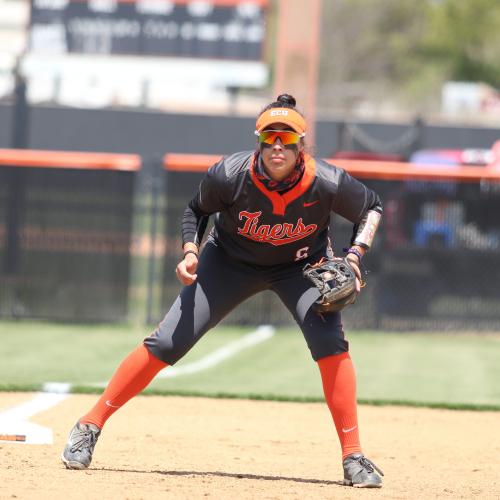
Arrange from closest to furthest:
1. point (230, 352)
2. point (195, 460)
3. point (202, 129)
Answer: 1. point (195, 460)
2. point (230, 352)
3. point (202, 129)

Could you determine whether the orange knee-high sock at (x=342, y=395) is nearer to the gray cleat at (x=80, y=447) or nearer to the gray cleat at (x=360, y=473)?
the gray cleat at (x=360, y=473)

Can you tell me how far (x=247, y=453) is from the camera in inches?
263

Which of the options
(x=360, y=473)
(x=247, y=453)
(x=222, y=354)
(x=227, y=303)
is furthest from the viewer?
(x=222, y=354)

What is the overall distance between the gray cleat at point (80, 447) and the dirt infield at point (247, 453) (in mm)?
77

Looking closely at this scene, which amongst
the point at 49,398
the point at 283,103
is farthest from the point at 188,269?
the point at 49,398

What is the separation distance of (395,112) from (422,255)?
28097mm

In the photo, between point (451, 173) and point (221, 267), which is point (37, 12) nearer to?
point (451, 173)

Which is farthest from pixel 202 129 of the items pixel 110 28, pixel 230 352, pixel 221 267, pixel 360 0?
pixel 360 0

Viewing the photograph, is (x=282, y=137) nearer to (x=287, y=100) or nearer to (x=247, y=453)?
(x=287, y=100)

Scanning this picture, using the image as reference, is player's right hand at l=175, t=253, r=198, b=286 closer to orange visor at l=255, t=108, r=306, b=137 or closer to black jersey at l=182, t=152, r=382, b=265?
black jersey at l=182, t=152, r=382, b=265

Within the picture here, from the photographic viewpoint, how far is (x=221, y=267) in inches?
233

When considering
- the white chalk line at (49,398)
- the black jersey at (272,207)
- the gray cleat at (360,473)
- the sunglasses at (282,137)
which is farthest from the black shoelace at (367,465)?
the white chalk line at (49,398)

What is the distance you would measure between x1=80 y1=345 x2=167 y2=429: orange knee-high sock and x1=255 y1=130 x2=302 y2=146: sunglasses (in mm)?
1172

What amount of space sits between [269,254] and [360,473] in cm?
112
